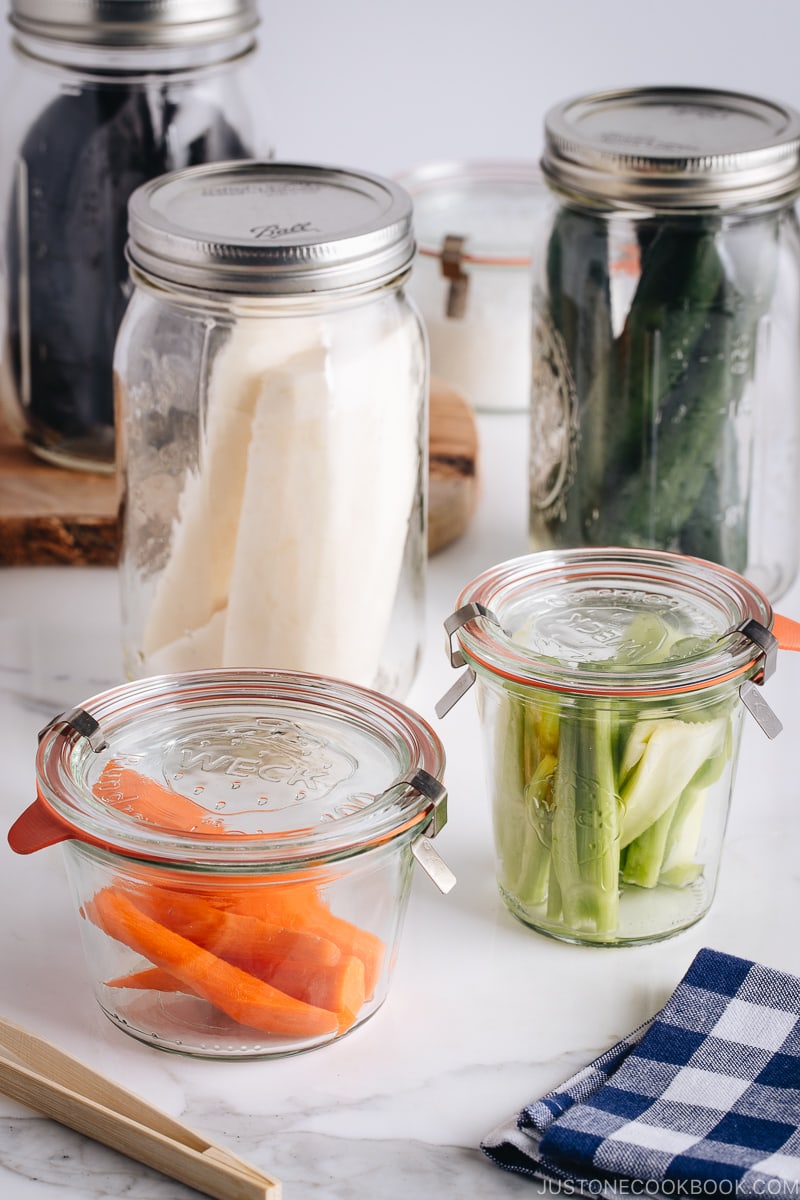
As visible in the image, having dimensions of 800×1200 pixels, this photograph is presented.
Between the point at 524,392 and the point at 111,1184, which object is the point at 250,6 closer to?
the point at 524,392

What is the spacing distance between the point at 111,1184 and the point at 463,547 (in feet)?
2.06

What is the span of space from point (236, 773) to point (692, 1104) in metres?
0.23

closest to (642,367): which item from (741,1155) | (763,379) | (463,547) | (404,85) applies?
(763,379)

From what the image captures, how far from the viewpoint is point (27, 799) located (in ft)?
2.90

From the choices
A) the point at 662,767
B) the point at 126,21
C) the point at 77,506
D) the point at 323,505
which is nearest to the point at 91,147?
the point at 126,21

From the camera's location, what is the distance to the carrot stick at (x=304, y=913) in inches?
25.7

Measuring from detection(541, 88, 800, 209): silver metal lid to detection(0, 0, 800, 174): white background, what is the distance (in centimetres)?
65

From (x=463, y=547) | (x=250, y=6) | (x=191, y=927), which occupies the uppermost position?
(x=250, y=6)

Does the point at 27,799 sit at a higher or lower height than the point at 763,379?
lower

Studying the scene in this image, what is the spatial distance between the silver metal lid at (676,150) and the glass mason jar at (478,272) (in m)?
0.22

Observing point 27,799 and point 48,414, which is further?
point 48,414

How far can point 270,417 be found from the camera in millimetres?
855

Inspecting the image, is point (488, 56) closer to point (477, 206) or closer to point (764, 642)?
point (477, 206)

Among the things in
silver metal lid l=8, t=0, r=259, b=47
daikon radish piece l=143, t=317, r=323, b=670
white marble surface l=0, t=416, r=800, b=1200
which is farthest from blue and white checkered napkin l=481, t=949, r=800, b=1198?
silver metal lid l=8, t=0, r=259, b=47
